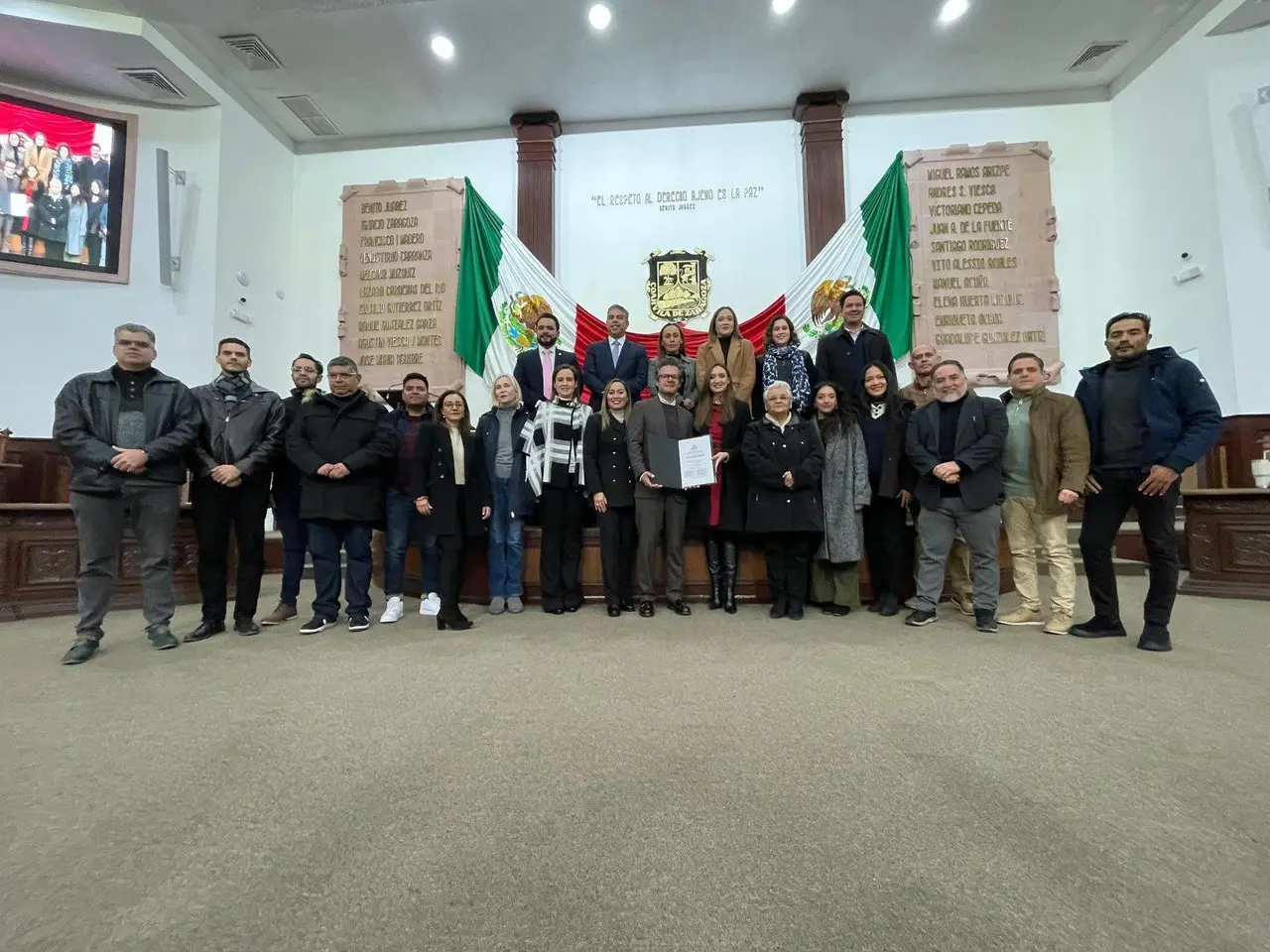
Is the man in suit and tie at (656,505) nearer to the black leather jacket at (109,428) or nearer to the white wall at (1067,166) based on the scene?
the black leather jacket at (109,428)

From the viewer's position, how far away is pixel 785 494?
3.41 m

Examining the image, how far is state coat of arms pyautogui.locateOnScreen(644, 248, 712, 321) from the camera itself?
6773 millimetres

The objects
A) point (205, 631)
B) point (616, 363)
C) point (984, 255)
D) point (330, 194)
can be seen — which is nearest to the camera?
point (205, 631)

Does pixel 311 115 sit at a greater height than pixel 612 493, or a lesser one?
greater

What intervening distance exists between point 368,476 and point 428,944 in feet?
9.06

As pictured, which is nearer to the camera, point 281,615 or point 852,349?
point 281,615

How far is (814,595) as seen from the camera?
3.64 meters

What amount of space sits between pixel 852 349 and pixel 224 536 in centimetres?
411

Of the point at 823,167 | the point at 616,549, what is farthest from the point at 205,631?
the point at 823,167

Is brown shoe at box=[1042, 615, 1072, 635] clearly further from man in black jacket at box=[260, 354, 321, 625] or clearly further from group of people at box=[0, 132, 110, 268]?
group of people at box=[0, 132, 110, 268]

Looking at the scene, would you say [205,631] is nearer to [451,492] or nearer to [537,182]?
[451,492]

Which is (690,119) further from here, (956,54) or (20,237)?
(20,237)

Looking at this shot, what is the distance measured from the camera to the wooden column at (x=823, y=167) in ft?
21.8

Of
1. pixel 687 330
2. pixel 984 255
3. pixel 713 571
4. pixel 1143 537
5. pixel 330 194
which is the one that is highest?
pixel 330 194
